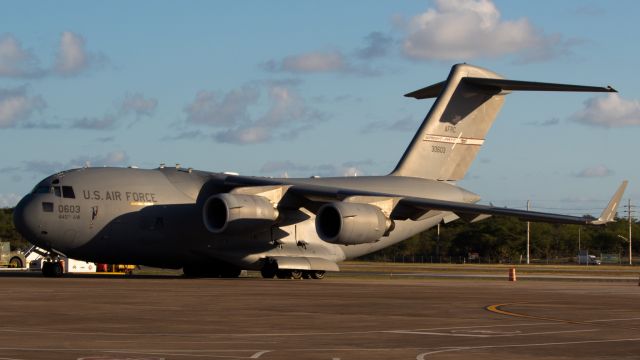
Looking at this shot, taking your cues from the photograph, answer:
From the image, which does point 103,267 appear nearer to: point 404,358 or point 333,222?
point 333,222

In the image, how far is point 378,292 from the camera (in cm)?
2691

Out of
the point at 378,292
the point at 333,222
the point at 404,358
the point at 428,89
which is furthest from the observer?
the point at 428,89

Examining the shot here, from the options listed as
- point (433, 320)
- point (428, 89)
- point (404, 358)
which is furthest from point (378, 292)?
point (428, 89)

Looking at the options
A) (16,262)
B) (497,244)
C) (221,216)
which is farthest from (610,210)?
(497,244)

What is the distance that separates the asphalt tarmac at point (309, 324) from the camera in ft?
42.2

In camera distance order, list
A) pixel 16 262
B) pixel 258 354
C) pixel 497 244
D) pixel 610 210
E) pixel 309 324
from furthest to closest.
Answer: pixel 497 244
pixel 16 262
pixel 610 210
pixel 309 324
pixel 258 354

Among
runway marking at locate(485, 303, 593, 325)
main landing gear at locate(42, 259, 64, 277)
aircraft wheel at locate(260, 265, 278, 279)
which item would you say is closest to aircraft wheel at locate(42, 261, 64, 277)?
main landing gear at locate(42, 259, 64, 277)

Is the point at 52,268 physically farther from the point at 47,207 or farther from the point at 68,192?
the point at 68,192

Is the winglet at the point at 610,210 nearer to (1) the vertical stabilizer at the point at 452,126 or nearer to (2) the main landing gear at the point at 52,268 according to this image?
(1) the vertical stabilizer at the point at 452,126

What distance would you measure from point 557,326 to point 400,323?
8.19ft

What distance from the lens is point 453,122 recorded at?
4225cm

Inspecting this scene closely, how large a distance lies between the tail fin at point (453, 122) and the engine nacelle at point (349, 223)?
8075 millimetres

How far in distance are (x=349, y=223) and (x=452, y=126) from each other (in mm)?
11035

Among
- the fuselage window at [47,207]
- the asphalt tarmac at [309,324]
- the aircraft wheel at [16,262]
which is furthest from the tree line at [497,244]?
the asphalt tarmac at [309,324]
